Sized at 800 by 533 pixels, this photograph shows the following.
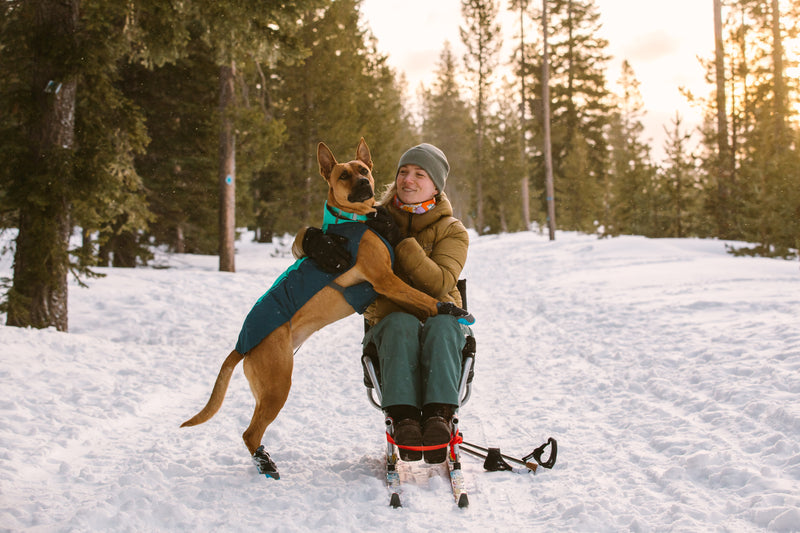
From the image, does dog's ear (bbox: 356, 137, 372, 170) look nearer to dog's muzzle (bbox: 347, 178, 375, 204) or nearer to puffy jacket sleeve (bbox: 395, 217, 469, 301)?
dog's muzzle (bbox: 347, 178, 375, 204)

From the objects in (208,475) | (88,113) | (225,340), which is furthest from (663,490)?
(88,113)

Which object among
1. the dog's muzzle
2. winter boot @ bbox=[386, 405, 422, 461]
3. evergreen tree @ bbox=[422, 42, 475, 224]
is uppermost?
evergreen tree @ bbox=[422, 42, 475, 224]

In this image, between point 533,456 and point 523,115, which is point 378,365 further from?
point 523,115

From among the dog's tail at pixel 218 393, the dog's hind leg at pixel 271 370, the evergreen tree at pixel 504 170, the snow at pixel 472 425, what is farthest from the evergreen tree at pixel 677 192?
the dog's tail at pixel 218 393

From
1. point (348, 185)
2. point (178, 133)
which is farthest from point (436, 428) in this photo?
point (178, 133)

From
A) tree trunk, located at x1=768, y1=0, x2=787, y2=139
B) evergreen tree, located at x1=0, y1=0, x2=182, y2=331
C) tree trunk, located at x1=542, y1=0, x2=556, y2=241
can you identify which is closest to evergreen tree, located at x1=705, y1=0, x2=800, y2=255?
tree trunk, located at x1=768, y1=0, x2=787, y2=139

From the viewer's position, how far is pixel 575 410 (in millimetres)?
4031

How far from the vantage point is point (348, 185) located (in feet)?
9.90

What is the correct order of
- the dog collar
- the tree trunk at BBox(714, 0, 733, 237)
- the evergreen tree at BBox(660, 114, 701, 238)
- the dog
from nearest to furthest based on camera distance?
the dog < the dog collar < the tree trunk at BBox(714, 0, 733, 237) < the evergreen tree at BBox(660, 114, 701, 238)

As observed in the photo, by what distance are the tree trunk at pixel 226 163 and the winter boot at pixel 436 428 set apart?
1098 cm

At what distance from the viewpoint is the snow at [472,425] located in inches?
96.3

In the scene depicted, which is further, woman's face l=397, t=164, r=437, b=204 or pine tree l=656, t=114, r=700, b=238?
pine tree l=656, t=114, r=700, b=238

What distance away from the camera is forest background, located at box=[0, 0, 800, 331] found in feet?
19.9

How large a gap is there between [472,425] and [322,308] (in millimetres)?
1590
